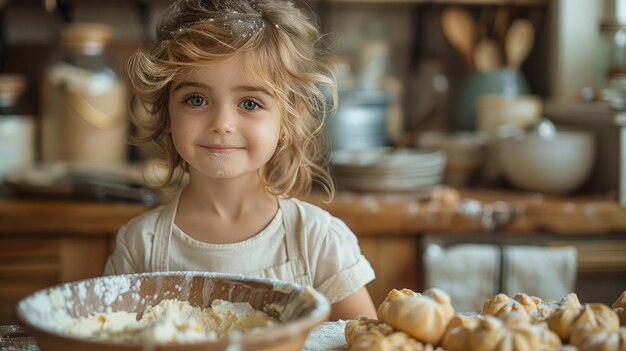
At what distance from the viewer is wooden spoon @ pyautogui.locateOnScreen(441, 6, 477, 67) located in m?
2.63

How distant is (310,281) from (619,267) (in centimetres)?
120

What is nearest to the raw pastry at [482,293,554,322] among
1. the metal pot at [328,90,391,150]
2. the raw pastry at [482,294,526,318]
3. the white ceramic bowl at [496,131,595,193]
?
the raw pastry at [482,294,526,318]

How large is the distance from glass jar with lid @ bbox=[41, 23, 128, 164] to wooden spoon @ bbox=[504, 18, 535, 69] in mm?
1250

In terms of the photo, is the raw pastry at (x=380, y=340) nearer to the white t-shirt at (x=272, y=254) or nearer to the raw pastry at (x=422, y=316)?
the raw pastry at (x=422, y=316)

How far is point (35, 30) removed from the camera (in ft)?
8.96

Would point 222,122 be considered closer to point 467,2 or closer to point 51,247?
point 51,247

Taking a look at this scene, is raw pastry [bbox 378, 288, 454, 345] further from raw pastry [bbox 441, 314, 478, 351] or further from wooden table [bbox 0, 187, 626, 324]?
wooden table [bbox 0, 187, 626, 324]

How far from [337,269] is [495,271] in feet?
3.04

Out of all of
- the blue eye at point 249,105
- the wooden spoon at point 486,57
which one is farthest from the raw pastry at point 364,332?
the wooden spoon at point 486,57

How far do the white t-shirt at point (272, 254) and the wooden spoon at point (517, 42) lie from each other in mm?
1571

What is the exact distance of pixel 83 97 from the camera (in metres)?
2.49

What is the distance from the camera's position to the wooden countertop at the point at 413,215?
2004 mm

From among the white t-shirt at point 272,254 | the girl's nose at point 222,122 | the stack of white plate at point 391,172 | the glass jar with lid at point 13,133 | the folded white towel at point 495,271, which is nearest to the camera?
the girl's nose at point 222,122

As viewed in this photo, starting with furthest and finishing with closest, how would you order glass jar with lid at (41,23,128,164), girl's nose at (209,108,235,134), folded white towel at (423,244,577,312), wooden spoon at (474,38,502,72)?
wooden spoon at (474,38,502,72) < glass jar with lid at (41,23,128,164) < folded white towel at (423,244,577,312) < girl's nose at (209,108,235,134)
